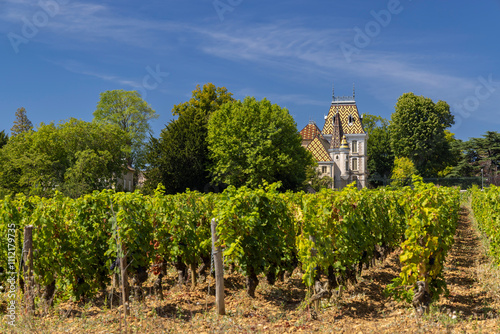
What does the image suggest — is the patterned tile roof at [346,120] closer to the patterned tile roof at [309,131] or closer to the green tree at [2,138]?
the patterned tile roof at [309,131]

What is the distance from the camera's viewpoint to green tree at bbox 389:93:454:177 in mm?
56281

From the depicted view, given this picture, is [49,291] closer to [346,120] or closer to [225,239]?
Result: [225,239]

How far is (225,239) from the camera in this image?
7.52 m

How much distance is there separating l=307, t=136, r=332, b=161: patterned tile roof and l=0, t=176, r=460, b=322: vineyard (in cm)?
5708

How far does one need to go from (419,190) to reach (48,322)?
6.07 metres

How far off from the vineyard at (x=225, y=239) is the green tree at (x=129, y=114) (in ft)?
126

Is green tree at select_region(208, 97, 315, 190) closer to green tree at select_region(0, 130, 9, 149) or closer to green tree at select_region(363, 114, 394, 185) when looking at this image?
green tree at select_region(0, 130, 9, 149)

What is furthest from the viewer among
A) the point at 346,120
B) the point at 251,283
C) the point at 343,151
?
the point at 346,120

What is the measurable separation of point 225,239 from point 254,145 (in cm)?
2869

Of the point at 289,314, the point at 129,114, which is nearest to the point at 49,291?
the point at 289,314

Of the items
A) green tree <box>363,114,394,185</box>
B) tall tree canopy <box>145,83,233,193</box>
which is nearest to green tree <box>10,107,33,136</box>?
tall tree canopy <box>145,83,233,193</box>

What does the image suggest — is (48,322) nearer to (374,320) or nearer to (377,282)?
(374,320)

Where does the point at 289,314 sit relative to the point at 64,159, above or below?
below

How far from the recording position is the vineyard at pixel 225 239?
7.02 m
